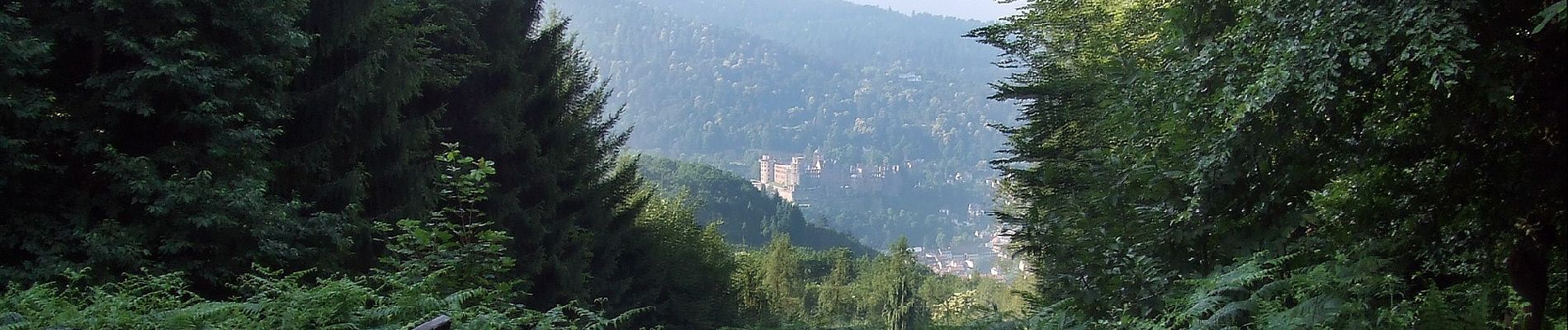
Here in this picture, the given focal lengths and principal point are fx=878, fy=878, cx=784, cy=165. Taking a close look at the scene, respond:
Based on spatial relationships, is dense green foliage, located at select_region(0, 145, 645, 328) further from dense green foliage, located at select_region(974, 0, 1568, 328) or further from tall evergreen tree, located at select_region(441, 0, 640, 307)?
tall evergreen tree, located at select_region(441, 0, 640, 307)

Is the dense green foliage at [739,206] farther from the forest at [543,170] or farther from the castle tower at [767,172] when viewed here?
the castle tower at [767,172]

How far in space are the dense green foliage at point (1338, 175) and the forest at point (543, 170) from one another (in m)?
0.01

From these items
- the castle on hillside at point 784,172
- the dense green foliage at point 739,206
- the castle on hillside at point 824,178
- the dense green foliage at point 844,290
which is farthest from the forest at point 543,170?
the castle on hillside at point 784,172

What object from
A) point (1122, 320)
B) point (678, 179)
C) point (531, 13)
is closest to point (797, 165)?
point (678, 179)

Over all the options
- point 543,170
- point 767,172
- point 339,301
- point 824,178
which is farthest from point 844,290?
point 824,178

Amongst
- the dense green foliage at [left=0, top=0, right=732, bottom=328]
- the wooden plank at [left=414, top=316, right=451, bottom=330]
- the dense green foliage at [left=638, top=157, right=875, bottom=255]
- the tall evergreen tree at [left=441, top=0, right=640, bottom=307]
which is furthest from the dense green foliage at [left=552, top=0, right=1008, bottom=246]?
the wooden plank at [left=414, top=316, right=451, bottom=330]

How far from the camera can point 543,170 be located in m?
13.7

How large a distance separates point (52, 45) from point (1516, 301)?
8.32 m

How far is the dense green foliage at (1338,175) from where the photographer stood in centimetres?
279

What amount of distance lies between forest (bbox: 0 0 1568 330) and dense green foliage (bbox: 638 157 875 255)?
56.7 metres

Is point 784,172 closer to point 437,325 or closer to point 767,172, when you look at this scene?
point 767,172

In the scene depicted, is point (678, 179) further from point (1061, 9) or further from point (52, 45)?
point (52, 45)

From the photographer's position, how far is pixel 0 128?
19.2 feet

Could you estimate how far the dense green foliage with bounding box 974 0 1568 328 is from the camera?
2.79 m
